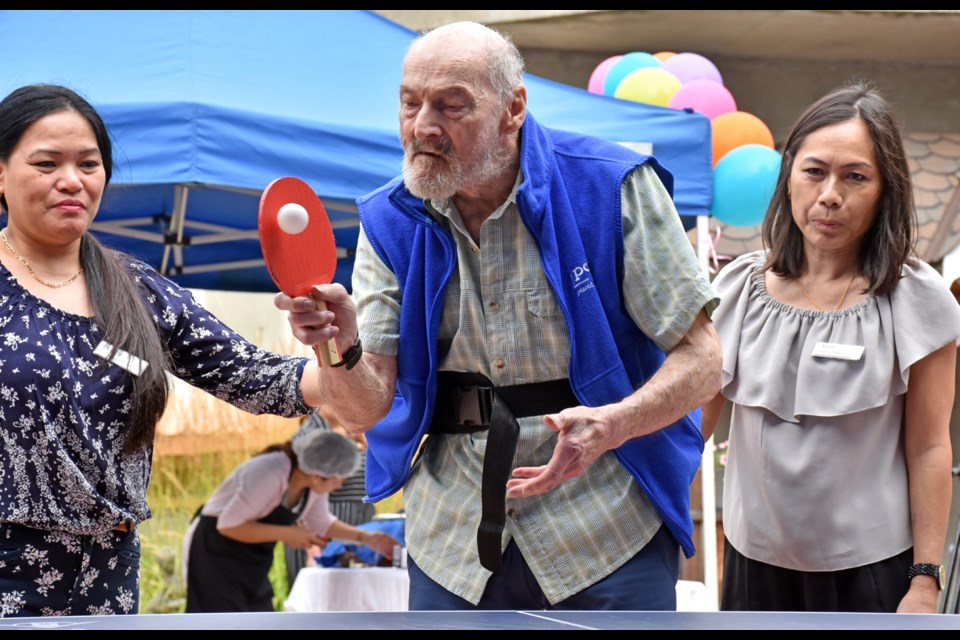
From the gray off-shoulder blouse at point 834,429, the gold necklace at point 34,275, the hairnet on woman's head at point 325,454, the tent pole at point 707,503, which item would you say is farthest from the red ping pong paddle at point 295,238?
the hairnet on woman's head at point 325,454

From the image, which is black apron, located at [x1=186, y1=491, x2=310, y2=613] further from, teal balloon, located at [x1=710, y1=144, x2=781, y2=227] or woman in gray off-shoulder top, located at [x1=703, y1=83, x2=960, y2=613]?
woman in gray off-shoulder top, located at [x1=703, y1=83, x2=960, y2=613]

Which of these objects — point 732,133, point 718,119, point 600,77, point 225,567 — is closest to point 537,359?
point 732,133

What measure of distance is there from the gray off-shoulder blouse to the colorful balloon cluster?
8.12ft

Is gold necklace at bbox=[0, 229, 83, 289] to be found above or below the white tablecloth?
above

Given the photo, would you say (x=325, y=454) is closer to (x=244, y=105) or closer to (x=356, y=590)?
(x=356, y=590)

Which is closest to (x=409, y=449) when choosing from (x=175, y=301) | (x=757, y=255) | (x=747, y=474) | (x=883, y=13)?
(x=175, y=301)

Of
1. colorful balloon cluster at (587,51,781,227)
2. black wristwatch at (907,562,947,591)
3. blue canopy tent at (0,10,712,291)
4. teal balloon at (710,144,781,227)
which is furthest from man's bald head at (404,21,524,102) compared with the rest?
teal balloon at (710,144,781,227)

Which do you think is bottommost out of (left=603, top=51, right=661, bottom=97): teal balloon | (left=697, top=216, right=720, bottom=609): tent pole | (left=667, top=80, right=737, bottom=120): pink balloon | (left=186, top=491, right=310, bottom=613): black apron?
(left=186, top=491, right=310, bottom=613): black apron

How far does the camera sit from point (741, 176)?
18.2 ft

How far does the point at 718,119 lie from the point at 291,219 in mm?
4588

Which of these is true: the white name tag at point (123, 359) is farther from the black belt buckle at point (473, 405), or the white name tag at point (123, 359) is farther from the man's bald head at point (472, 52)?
the man's bald head at point (472, 52)

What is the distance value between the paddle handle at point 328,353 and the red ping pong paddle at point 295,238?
0.08 m

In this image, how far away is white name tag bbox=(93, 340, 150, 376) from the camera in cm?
235

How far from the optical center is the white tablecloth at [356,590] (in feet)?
18.3
